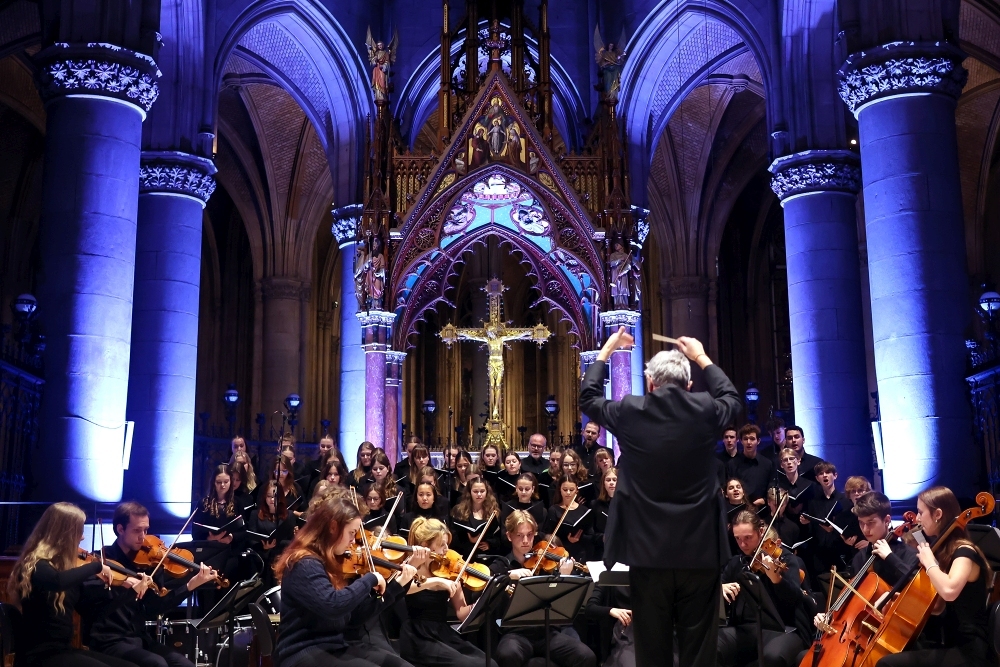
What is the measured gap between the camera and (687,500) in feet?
14.2

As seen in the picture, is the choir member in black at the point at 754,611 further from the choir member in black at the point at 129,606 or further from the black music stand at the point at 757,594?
the choir member in black at the point at 129,606

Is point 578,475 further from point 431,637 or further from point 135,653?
point 135,653

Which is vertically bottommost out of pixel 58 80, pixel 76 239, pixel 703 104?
pixel 76 239

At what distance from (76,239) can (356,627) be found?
6386 mm

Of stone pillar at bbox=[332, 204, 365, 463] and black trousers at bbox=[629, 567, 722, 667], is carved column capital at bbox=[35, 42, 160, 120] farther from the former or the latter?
black trousers at bbox=[629, 567, 722, 667]

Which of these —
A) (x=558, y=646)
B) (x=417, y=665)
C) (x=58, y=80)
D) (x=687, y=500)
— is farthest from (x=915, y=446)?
(x=58, y=80)

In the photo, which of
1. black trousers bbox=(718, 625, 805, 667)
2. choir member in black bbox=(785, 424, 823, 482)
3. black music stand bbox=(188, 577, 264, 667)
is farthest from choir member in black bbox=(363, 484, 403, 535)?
choir member in black bbox=(785, 424, 823, 482)

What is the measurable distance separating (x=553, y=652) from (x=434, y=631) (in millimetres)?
903

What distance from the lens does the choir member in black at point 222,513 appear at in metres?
8.50

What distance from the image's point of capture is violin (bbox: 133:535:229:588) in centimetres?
637

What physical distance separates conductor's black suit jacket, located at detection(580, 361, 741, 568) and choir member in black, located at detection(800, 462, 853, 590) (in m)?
3.81

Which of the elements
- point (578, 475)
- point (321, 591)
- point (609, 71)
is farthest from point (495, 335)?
point (321, 591)

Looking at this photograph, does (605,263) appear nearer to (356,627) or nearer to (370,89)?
(370,89)

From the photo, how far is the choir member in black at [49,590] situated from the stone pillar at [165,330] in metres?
6.86
